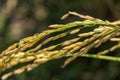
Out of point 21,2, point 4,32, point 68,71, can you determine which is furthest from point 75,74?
point 21,2

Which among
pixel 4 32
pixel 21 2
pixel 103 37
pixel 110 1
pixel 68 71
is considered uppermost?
pixel 21 2

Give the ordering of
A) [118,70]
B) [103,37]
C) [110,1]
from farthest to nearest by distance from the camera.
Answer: [110,1] → [118,70] → [103,37]

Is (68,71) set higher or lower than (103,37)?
higher

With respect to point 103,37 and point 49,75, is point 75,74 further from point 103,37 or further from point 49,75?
point 103,37

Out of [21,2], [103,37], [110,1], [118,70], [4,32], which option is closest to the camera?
[103,37]

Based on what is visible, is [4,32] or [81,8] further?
[4,32]

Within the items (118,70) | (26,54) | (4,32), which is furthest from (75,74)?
(26,54)
